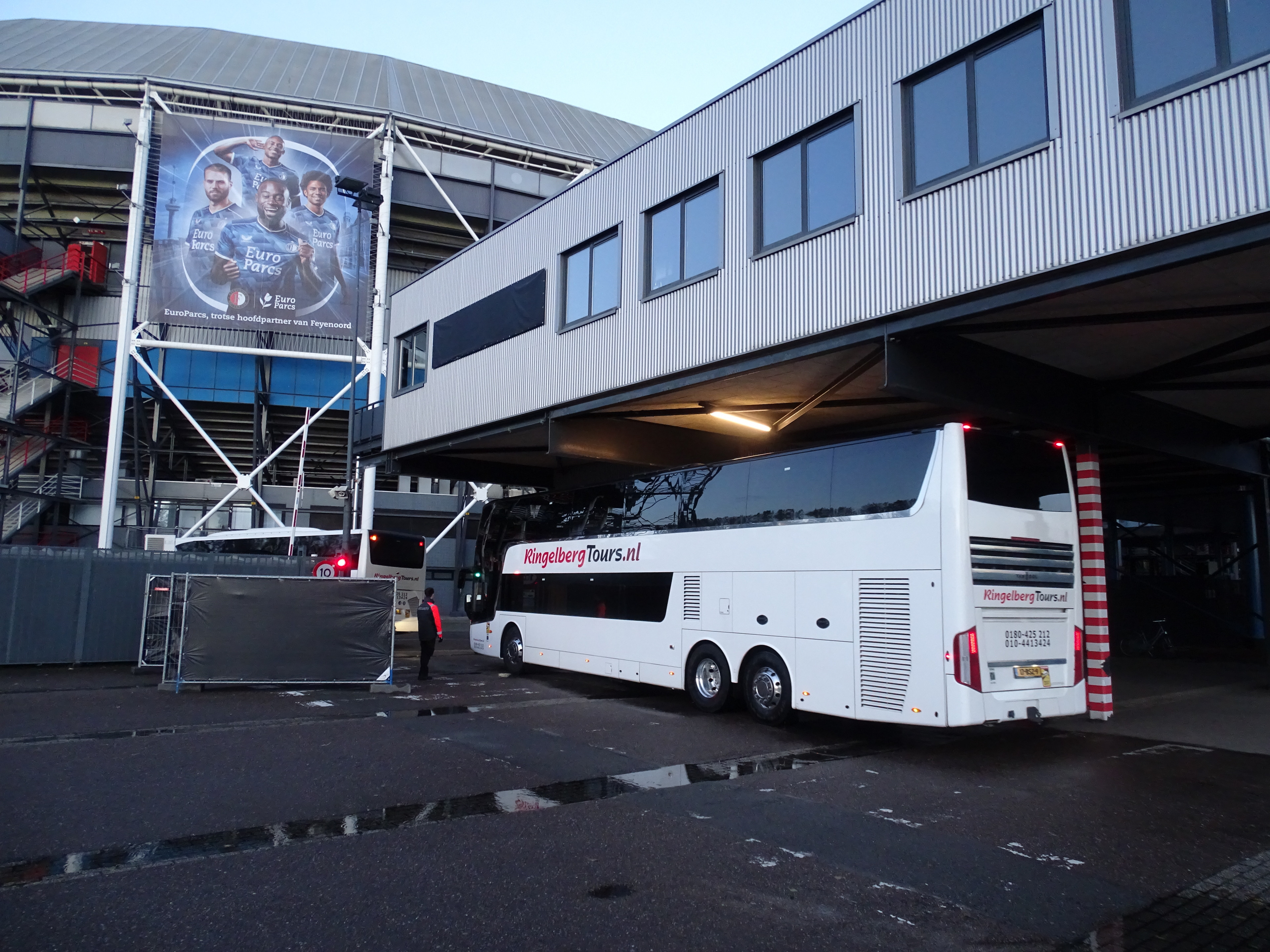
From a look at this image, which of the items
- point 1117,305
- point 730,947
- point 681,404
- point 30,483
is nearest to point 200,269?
point 30,483

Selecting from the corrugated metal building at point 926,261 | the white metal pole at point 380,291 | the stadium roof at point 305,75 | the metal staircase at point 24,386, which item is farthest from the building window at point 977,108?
the metal staircase at point 24,386

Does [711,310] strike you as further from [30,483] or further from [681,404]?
[30,483]

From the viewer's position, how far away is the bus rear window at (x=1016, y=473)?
9.55 metres

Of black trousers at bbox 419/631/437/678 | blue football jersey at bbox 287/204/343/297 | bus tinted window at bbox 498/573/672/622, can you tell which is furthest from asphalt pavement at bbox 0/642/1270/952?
blue football jersey at bbox 287/204/343/297

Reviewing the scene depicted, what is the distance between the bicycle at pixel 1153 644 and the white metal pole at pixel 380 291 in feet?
70.0

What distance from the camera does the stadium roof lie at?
31500 mm

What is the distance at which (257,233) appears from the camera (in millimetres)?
27641

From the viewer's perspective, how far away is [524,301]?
17625mm

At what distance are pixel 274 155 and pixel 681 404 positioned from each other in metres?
20.0

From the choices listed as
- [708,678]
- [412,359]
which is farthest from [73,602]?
[708,678]

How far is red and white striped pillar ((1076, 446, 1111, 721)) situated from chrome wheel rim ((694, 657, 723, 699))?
488cm

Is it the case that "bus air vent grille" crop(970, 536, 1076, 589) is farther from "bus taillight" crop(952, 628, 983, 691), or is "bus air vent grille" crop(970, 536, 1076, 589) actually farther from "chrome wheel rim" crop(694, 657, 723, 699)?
"chrome wheel rim" crop(694, 657, 723, 699)

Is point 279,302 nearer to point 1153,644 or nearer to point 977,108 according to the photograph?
point 977,108

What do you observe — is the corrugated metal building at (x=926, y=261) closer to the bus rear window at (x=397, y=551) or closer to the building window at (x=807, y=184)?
the building window at (x=807, y=184)
